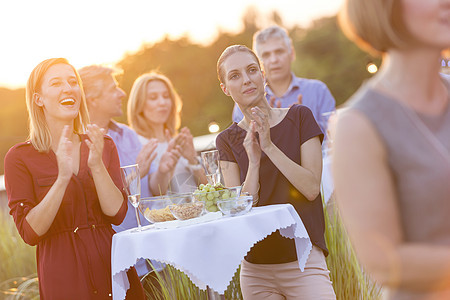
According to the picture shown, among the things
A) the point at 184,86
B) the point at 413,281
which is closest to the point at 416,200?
the point at 413,281

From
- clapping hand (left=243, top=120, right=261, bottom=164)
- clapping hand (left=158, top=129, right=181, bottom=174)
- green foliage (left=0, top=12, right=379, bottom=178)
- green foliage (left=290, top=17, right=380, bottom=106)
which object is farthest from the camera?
green foliage (left=0, top=12, right=379, bottom=178)

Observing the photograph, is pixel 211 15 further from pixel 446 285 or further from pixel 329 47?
pixel 446 285

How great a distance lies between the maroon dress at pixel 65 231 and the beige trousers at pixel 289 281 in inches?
28.9

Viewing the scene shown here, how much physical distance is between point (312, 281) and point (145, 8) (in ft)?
90.6

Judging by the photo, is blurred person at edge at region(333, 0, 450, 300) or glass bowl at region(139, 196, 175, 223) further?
glass bowl at region(139, 196, 175, 223)

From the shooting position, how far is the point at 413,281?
130cm

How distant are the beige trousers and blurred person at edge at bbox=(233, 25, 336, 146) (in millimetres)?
3312

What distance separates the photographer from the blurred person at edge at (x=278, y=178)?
317 centimetres

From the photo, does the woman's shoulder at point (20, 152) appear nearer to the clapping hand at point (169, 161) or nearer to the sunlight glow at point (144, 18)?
the clapping hand at point (169, 161)

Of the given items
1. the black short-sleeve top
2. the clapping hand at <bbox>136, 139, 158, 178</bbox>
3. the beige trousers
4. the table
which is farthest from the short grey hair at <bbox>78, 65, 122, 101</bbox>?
the beige trousers

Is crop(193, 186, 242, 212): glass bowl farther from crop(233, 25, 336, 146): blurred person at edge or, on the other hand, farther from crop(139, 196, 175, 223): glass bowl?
crop(233, 25, 336, 146): blurred person at edge

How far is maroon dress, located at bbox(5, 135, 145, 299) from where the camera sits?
3428 mm

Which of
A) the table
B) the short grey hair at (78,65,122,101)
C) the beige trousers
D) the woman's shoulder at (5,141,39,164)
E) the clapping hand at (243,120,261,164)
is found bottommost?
the beige trousers

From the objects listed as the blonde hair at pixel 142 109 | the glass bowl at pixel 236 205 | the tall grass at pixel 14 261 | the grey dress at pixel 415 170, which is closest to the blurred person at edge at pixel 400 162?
the grey dress at pixel 415 170
